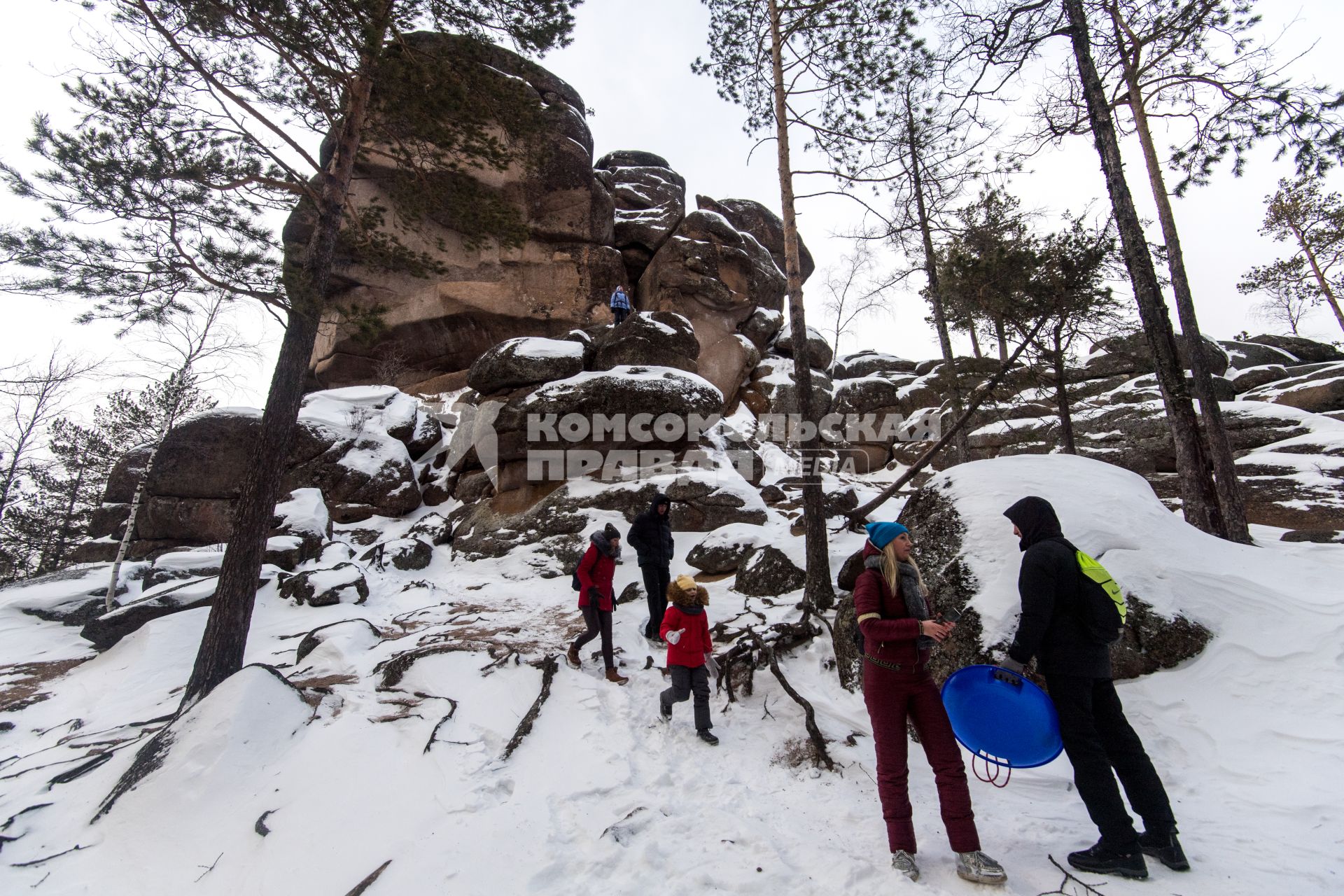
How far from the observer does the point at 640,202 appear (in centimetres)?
3092

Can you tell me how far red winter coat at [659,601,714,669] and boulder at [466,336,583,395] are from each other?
10733mm

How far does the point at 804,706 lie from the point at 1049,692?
2146 millimetres

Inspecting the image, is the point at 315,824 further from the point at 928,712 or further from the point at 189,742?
the point at 928,712

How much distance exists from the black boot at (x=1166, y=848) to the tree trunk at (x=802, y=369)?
3993 mm

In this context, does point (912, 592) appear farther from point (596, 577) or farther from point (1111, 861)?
point (596, 577)

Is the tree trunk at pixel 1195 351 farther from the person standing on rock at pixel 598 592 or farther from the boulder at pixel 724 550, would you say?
the person standing on rock at pixel 598 592

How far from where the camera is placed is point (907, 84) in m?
8.14

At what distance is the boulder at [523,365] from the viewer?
14.2m

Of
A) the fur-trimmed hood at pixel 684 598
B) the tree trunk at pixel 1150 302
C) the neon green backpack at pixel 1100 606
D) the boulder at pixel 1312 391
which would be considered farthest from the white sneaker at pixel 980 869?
the boulder at pixel 1312 391

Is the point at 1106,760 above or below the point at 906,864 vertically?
above

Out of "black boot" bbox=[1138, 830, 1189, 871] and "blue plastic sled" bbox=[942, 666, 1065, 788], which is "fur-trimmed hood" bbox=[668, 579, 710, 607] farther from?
"black boot" bbox=[1138, 830, 1189, 871]

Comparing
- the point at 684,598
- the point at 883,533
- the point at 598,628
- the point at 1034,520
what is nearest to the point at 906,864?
the point at 883,533

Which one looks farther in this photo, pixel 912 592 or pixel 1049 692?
pixel 912 592

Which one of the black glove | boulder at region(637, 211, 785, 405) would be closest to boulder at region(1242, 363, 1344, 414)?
the black glove
